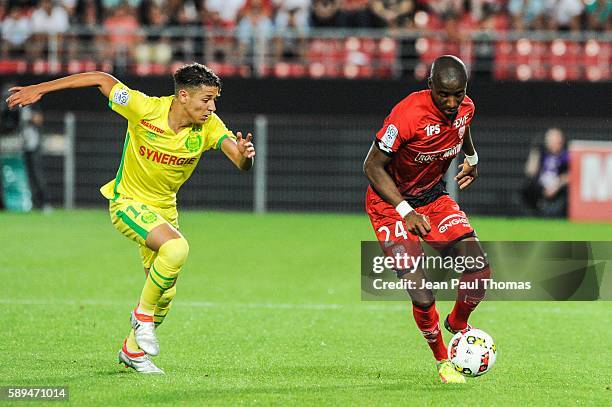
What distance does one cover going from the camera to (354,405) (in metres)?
7.05

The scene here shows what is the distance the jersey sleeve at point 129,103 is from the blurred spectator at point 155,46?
16025mm

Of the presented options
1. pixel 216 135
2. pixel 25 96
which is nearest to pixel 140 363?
pixel 216 135

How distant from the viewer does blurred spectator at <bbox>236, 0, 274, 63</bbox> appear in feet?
78.0

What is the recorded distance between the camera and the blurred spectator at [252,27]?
936 inches

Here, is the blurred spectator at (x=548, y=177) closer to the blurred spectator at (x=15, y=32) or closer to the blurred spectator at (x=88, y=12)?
the blurred spectator at (x=88, y=12)

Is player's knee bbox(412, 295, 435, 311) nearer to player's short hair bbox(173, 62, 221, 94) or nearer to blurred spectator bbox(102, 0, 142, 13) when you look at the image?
player's short hair bbox(173, 62, 221, 94)

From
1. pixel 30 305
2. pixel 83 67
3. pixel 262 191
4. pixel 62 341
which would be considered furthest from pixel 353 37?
pixel 62 341

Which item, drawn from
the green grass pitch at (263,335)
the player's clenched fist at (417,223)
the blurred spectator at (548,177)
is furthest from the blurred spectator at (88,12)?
the player's clenched fist at (417,223)

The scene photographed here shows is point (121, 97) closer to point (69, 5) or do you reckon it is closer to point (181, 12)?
point (181, 12)

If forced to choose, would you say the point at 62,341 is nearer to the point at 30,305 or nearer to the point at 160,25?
the point at 30,305

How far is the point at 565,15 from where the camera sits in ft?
77.6

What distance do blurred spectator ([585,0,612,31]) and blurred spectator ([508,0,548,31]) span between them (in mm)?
917

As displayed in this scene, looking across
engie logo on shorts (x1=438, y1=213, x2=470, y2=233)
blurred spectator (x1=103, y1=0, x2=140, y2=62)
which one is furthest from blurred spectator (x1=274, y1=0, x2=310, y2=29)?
engie logo on shorts (x1=438, y1=213, x2=470, y2=233)

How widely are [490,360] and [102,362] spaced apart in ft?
9.24
